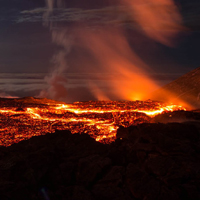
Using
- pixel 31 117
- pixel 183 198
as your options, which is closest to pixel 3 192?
pixel 183 198

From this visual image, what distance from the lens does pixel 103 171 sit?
12180 mm

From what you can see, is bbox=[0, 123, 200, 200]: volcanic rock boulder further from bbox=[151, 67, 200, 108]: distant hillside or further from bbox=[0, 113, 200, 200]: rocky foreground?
bbox=[151, 67, 200, 108]: distant hillside

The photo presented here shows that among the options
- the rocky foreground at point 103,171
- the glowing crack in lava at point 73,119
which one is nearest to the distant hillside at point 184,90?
the glowing crack in lava at point 73,119

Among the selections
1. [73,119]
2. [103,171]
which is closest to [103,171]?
[103,171]

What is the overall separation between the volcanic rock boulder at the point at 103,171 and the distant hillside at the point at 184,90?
71432 mm

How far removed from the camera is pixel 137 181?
10.8m

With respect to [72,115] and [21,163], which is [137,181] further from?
[72,115]

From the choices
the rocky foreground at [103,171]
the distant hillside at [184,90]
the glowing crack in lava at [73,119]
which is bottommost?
the rocky foreground at [103,171]

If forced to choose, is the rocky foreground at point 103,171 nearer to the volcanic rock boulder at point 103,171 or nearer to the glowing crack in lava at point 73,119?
the volcanic rock boulder at point 103,171

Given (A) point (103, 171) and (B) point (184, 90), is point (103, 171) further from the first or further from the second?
(B) point (184, 90)

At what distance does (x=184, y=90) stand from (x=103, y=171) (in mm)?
92714

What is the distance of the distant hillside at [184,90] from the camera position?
88250 mm

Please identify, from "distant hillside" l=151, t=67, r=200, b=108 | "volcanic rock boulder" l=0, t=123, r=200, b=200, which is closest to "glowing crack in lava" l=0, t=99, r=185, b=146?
"volcanic rock boulder" l=0, t=123, r=200, b=200

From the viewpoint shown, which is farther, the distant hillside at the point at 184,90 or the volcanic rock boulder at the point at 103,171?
the distant hillside at the point at 184,90
